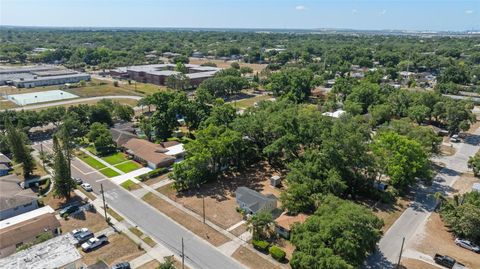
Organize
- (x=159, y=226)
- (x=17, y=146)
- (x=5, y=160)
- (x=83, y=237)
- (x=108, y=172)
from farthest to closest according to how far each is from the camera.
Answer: (x=5, y=160), (x=108, y=172), (x=17, y=146), (x=159, y=226), (x=83, y=237)

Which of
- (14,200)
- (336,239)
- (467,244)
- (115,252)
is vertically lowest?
(115,252)

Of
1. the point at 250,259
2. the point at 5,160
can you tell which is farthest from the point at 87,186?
the point at 250,259

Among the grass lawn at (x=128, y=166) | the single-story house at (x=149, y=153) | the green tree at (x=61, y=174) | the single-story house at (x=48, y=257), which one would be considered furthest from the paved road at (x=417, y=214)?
the grass lawn at (x=128, y=166)

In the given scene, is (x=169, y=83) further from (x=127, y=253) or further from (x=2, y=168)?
(x=127, y=253)

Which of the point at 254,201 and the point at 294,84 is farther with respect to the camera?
the point at 294,84

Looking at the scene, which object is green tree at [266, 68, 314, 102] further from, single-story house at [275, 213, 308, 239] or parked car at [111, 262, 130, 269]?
parked car at [111, 262, 130, 269]

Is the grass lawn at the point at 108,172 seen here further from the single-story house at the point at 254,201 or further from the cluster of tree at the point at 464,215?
the cluster of tree at the point at 464,215

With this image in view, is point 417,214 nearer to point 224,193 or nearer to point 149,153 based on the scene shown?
point 224,193
